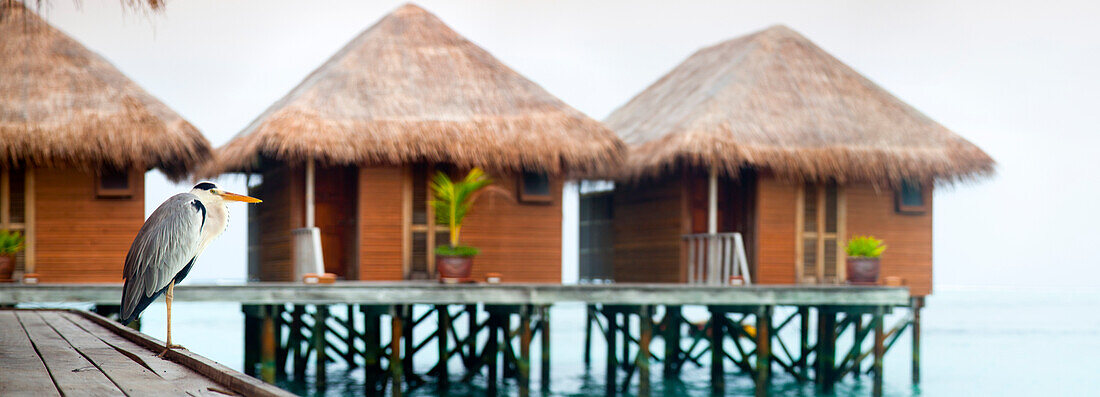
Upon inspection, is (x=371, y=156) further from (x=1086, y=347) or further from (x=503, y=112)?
(x=1086, y=347)

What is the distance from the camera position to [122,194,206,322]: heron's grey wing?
15.4 ft

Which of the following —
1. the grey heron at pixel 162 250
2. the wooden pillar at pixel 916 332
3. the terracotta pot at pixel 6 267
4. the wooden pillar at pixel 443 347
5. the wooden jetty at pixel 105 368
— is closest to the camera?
the wooden jetty at pixel 105 368

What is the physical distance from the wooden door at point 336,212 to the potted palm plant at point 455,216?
121 centimetres

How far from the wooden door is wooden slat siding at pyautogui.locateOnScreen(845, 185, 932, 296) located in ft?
18.4

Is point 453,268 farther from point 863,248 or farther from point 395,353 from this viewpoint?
point 863,248

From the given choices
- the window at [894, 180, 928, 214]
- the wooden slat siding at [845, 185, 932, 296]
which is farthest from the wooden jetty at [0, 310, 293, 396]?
the window at [894, 180, 928, 214]

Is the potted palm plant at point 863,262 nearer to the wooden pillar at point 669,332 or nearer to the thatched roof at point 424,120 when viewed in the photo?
the wooden pillar at point 669,332

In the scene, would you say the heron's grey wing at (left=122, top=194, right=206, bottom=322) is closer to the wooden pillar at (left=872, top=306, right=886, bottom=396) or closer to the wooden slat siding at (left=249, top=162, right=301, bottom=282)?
the wooden slat siding at (left=249, top=162, right=301, bottom=282)

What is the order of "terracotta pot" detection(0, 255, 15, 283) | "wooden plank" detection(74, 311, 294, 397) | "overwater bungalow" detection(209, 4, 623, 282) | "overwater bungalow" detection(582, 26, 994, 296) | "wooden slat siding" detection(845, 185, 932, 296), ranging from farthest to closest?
"wooden slat siding" detection(845, 185, 932, 296)
"overwater bungalow" detection(582, 26, 994, 296)
"overwater bungalow" detection(209, 4, 623, 282)
"terracotta pot" detection(0, 255, 15, 283)
"wooden plank" detection(74, 311, 294, 397)

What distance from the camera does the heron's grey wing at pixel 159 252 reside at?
4.70m

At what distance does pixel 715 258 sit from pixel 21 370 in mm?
9202

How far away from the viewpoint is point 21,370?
418 cm

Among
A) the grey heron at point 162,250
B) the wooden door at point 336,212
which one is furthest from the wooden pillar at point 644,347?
the grey heron at point 162,250

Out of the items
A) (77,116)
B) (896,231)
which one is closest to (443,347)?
(77,116)
